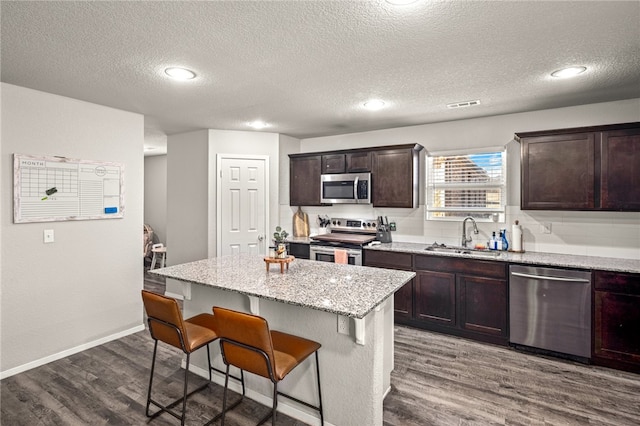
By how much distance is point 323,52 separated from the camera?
2.30 m

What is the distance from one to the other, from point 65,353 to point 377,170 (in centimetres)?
394

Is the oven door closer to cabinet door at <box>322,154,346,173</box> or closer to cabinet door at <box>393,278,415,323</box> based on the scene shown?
cabinet door at <box>393,278,415,323</box>

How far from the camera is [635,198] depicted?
10.00 feet

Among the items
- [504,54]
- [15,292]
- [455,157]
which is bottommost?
[15,292]

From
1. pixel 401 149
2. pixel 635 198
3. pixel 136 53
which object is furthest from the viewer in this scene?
pixel 401 149

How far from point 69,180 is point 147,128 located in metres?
1.64

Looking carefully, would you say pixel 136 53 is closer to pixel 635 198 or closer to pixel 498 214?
pixel 498 214

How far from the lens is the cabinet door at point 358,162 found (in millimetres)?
4520

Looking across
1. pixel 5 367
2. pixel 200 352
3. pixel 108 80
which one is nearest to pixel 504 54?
pixel 108 80

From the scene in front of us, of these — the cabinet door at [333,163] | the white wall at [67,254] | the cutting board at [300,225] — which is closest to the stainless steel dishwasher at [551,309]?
the cabinet door at [333,163]

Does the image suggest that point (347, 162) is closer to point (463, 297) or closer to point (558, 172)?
point (463, 297)

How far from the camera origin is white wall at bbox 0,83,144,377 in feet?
9.59

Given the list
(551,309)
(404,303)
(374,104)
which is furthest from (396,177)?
(551,309)

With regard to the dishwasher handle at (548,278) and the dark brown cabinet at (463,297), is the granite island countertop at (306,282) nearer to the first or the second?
the dark brown cabinet at (463,297)
